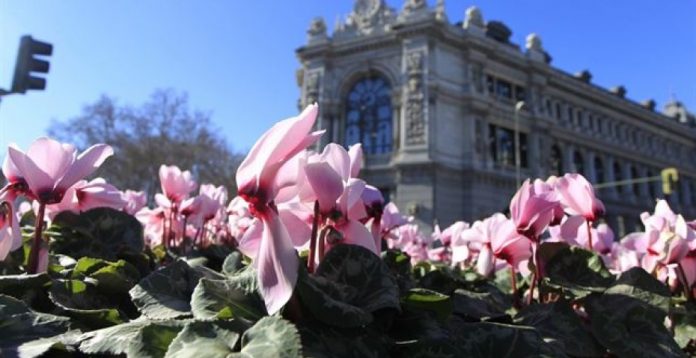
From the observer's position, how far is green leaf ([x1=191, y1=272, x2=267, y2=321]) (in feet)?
3.41

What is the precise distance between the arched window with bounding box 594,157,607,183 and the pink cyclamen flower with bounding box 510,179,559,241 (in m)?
43.8

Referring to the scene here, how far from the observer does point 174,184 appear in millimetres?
2834

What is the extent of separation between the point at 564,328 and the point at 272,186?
99 cm

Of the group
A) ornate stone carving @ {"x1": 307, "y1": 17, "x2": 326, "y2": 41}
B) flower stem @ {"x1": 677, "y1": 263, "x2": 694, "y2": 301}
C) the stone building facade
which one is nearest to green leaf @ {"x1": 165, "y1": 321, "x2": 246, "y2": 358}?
flower stem @ {"x1": 677, "y1": 263, "x2": 694, "y2": 301}

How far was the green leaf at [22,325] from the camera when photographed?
0.99 m

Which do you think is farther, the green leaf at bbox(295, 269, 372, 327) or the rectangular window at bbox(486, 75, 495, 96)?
the rectangular window at bbox(486, 75, 495, 96)

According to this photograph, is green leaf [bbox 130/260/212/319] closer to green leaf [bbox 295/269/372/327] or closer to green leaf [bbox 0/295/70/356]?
green leaf [bbox 0/295/70/356]

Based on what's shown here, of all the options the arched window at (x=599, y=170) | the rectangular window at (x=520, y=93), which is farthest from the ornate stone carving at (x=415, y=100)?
the arched window at (x=599, y=170)

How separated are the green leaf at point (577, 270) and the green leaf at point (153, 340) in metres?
1.23

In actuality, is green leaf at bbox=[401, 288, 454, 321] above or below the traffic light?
below

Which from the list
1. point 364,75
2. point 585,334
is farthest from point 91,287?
point 364,75

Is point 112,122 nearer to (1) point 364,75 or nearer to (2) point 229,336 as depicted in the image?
(1) point 364,75

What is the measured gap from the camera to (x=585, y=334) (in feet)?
4.97

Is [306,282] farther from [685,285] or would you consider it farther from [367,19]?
[367,19]
